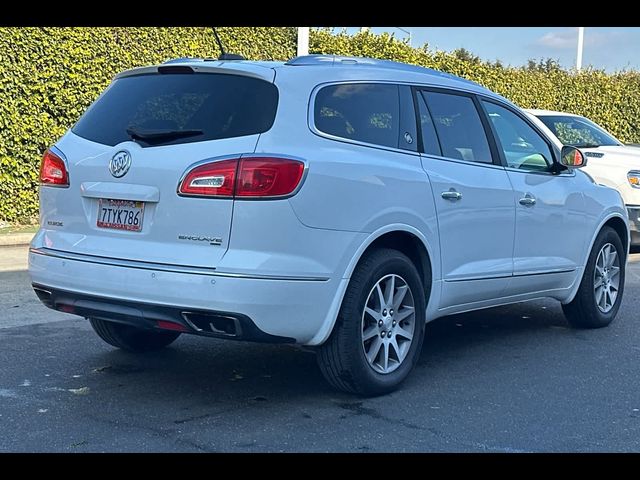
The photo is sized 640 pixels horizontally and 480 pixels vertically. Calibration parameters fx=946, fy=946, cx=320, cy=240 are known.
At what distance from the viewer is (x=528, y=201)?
6230mm

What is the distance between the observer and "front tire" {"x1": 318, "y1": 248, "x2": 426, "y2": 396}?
4855 millimetres

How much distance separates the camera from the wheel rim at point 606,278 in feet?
23.6

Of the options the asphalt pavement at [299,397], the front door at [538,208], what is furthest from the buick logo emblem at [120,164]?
the front door at [538,208]

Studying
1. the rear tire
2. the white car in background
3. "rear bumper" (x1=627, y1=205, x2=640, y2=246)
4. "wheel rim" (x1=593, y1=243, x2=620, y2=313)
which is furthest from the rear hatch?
"rear bumper" (x1=627, y1=205, x2=640, y2=246)

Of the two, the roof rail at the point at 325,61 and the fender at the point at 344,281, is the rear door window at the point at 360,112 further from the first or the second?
the fender at the point at 344,281

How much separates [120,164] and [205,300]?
890 mm

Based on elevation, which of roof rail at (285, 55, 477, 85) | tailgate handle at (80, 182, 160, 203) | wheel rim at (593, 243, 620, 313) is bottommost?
wheel rim at (593, 243, 620, 313)

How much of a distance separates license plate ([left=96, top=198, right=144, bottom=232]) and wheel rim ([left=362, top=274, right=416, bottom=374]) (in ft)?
4.11

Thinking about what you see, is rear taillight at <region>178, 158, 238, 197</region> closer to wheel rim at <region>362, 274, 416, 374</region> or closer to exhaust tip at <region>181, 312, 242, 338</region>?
exhaust tip at <region>181, 312, 242, 338</region>

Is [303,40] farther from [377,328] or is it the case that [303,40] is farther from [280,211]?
[280,211]

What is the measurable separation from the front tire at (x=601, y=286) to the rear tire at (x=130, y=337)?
3.04m
